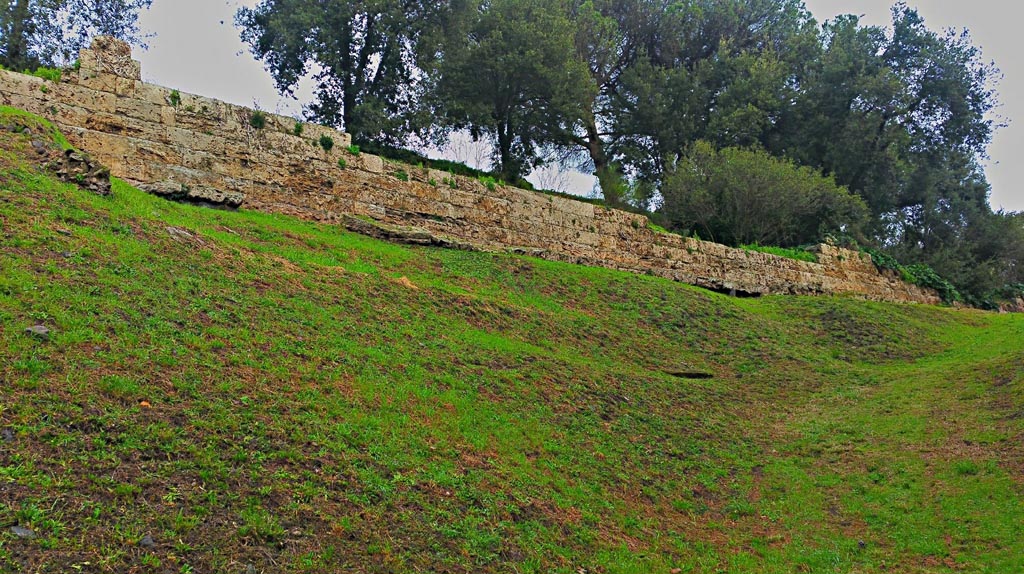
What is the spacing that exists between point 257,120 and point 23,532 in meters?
13.0

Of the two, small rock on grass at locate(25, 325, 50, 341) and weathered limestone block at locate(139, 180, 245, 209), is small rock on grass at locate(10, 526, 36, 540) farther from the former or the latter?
weathered limestone block at locate(139, 180, 245, 209)

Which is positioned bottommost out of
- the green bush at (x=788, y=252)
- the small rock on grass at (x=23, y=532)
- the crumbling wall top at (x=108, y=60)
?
the small rock on grass at (x=23, y=532)

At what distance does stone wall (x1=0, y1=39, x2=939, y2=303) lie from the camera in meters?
14.1

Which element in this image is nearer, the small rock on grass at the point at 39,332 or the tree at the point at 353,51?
the small rock on grass at the point at 39,332

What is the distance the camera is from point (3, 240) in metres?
8.14

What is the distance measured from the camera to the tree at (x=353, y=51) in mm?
23906

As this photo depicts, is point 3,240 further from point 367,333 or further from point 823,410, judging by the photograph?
point 823,410

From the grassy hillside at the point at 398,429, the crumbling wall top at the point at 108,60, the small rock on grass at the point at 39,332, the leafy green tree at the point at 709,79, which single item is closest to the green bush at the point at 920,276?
the leafy green tree at the point at 709,79

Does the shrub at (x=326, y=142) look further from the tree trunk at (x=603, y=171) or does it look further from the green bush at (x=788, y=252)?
the green bush at (x=788, y=252)

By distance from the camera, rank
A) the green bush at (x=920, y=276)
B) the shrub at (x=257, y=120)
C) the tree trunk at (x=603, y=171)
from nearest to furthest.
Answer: the shrub at (x=257, y=120) < the tree trunk at (x=603, y=171) < the green bush at (x=920, y=276)

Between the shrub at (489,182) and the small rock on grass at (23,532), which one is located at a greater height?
the shrub at (489,182)

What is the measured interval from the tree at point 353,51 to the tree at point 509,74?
1.37 metres

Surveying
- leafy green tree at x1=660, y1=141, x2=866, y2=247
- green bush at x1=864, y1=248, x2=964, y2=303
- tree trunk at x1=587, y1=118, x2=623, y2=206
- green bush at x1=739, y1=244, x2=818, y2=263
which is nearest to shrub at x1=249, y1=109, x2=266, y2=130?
tree trunk at x1=587, y1=118, x2=623, y2=206

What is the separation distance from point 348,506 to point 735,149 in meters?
24.8
